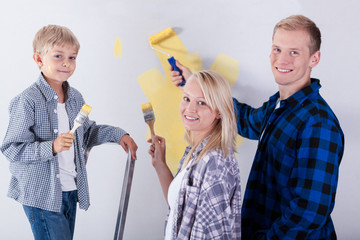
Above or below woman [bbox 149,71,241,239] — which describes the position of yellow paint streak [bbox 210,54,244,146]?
above

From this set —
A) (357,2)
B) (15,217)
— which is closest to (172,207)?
(15,217)

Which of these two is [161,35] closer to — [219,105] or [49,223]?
[219,105]

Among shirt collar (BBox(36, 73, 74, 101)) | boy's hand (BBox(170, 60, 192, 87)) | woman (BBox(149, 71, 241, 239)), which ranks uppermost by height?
boy's hand (BBox(170, 60, 192, 87))

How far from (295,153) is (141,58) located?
718 millimetres

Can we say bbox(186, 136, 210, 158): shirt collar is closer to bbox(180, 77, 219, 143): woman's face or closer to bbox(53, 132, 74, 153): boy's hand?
bbox(180, 77, 219, 143): woman's face

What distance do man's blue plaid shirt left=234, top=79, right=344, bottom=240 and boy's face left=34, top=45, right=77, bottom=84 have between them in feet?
2.30

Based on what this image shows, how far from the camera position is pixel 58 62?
131 cm

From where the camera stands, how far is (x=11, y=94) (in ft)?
5.34

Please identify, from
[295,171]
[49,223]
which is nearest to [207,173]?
[295,171]

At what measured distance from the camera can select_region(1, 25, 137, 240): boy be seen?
1244 millimetres

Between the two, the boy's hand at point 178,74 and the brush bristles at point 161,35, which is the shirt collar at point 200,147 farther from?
the brush bristles at point 161,35

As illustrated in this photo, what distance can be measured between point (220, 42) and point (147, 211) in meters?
0.78

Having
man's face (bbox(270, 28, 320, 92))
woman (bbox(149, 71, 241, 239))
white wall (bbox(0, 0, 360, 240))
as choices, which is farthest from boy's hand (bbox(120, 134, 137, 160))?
man's face (bbox(270, 28, 320, 92))

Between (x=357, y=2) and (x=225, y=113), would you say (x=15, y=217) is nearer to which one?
(x=225, y=113)
